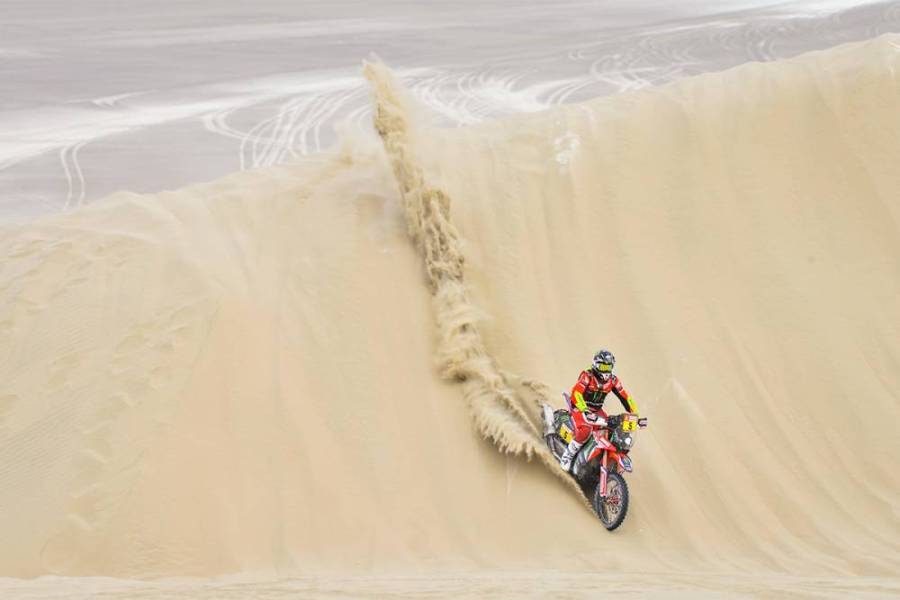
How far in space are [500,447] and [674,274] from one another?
2.50 m

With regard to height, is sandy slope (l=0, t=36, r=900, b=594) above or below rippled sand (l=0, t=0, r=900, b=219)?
below

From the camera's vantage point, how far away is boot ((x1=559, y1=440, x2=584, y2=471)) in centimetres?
830

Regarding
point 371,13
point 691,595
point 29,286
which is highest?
point 371,13

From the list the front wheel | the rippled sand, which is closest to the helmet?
the front wheel

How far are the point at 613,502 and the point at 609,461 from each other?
0.92 feet

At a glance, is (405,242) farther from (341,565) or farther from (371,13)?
(371,13)

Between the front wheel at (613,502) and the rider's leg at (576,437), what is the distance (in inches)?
12.1

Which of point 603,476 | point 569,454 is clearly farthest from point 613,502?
point 569,454

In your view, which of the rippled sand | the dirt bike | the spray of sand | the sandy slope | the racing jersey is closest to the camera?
the dirt bike

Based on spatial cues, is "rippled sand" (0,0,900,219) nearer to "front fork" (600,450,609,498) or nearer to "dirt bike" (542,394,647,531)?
"dirt bike" (542,394,647,531)

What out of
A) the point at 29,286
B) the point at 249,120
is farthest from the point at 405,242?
the point at 249,120

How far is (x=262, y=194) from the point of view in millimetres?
11594

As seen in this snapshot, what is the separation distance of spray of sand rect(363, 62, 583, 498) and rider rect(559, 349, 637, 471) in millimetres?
399

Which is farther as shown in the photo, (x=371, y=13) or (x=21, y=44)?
(x=371, y=13)
